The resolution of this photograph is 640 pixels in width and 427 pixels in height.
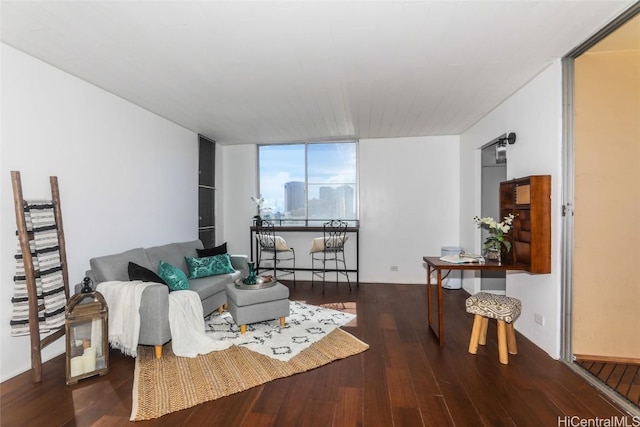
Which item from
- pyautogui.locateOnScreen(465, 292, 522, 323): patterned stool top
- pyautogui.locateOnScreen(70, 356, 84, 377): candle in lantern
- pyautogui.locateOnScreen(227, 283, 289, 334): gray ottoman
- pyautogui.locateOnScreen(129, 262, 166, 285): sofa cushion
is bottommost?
pyautogui.locateOnScreen(70, 356, 84, 377): candle in lantern

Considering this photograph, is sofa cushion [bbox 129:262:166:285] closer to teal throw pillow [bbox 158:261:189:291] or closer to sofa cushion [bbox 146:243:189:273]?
teal throw pillow [bbox 158:261:189:291]

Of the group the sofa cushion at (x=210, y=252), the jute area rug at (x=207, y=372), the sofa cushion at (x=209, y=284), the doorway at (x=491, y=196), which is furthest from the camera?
the doorway at (x=491, y=196)

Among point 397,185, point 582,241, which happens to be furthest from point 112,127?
point 582,241

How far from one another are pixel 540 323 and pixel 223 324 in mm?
3260

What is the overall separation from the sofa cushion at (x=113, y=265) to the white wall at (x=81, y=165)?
200 millimetres

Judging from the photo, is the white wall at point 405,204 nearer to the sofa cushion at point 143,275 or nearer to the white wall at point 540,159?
the white wall at point 540,159

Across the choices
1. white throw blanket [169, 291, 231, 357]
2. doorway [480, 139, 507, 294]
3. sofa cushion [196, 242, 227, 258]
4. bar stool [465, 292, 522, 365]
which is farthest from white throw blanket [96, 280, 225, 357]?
doorway [480, 139, 507, 294]

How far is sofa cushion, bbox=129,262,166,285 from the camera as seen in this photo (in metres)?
2.93

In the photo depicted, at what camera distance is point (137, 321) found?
2.68 metres

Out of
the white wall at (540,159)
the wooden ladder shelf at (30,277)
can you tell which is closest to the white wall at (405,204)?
the white wall at (540,159)

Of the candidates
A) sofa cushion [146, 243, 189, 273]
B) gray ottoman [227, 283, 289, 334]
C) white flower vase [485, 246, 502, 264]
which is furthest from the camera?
sofa cushion [146, 243, 189, 273]

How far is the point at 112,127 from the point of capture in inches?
134

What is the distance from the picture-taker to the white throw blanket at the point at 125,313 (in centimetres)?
269

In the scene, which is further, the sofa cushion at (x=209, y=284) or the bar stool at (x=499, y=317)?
the sofa cushion at (x=209, y=284)
